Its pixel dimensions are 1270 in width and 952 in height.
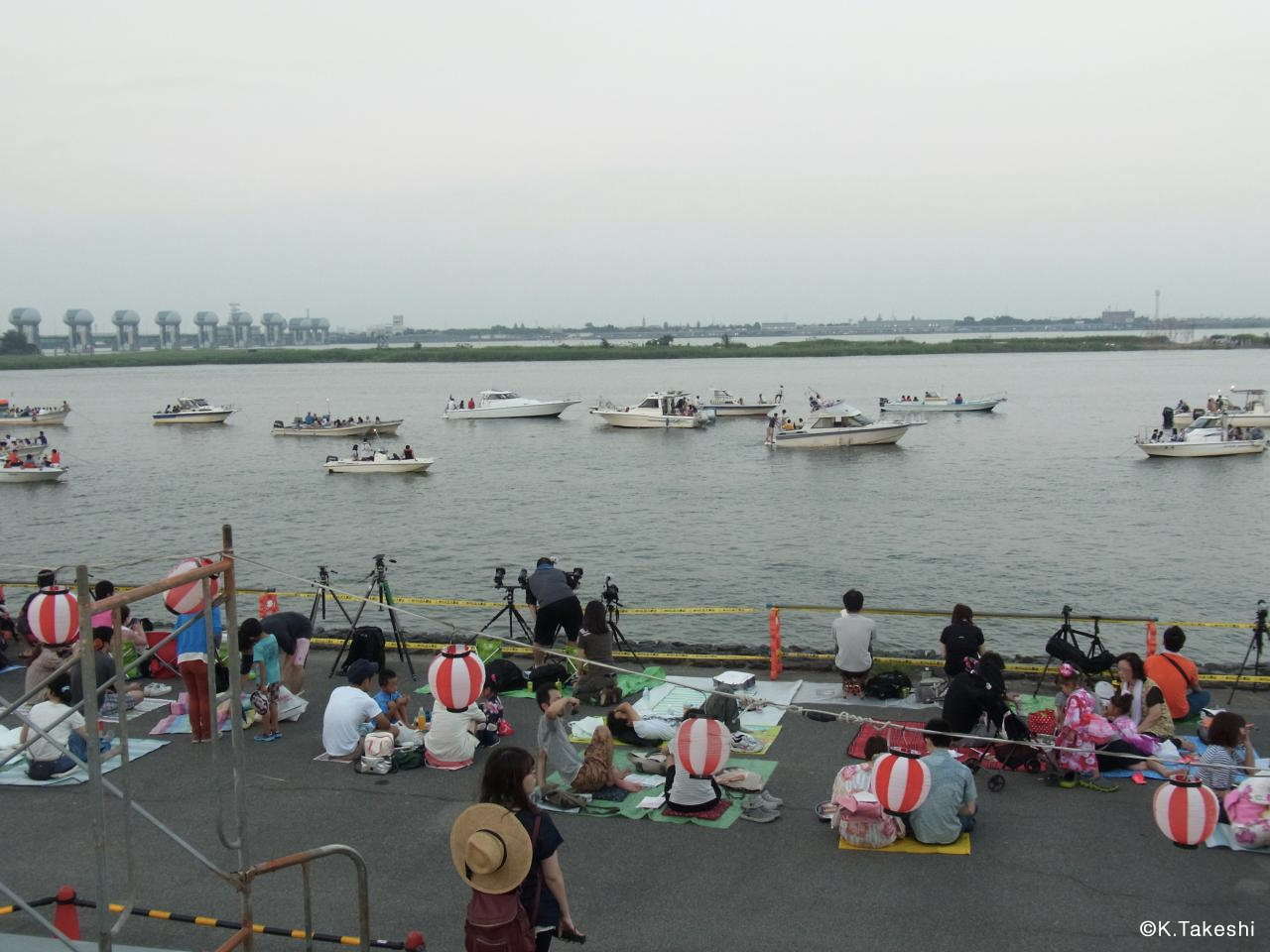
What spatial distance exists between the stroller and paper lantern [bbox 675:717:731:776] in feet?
8.08

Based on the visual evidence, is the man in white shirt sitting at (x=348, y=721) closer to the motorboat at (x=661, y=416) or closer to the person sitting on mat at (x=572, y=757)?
the person sitting on mat at (x=572, y=757)

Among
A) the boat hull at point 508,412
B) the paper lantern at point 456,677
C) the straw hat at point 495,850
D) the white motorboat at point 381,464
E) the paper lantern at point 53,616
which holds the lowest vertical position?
the white motorboat at point 381,464

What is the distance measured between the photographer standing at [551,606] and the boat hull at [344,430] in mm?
53197

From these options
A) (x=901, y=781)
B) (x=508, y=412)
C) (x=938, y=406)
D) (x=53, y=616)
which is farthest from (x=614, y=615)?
(x=938, y=406)

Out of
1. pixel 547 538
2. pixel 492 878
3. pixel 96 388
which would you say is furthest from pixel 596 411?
pixel 96 388

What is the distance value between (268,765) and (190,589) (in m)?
1.95

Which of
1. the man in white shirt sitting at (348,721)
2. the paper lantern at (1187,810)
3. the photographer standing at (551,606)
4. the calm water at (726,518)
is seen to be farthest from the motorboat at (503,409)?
the paper lantern at (1187,810)

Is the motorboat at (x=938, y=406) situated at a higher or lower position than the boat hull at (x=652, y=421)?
higher

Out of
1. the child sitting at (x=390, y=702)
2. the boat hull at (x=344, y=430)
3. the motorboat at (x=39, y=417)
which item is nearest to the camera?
the child sitting at (x=390, y=702)

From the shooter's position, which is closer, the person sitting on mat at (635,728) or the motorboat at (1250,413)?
the person sitting on mat at (635,728)

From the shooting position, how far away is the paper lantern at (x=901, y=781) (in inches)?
295

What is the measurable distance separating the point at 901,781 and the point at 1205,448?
4592 centimetres

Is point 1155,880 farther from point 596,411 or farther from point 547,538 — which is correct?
point 596,411

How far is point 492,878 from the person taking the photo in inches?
204
